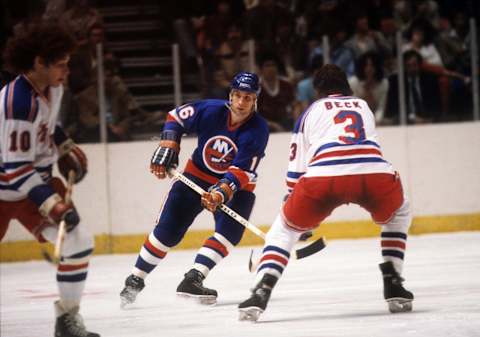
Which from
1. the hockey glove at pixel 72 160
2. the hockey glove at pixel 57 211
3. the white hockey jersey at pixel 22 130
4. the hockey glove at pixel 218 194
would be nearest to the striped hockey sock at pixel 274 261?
the hockey glove at pixel 218 194

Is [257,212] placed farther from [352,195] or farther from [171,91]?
[352,195]

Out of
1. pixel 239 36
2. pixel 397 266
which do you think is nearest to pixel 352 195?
pixel 397 266

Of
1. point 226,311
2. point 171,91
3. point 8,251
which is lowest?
point 8,251

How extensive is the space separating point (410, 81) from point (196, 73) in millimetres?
1972

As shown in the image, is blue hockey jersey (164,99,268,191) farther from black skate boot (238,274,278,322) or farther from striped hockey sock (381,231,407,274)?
black skate boot (238,274,278,322)

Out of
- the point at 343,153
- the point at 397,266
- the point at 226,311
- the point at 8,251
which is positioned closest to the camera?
the point at 343,153

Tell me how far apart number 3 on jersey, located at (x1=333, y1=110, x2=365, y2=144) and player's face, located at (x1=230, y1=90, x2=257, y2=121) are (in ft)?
3.59

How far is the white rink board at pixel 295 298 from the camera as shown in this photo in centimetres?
544

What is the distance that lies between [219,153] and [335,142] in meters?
1.41

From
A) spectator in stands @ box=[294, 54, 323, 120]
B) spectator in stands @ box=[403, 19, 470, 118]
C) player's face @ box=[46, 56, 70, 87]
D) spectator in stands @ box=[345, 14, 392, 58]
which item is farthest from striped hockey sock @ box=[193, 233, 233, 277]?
spectator in stands @ box=[403, 19, 470, 118]

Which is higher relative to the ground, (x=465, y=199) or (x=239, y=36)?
(x=239, y=36)

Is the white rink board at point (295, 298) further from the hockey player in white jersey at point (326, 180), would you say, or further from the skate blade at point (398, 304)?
the hockey player in white jersey at point (326, 180)

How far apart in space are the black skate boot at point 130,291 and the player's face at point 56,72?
2039 mm

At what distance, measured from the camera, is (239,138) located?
665 centimetres
